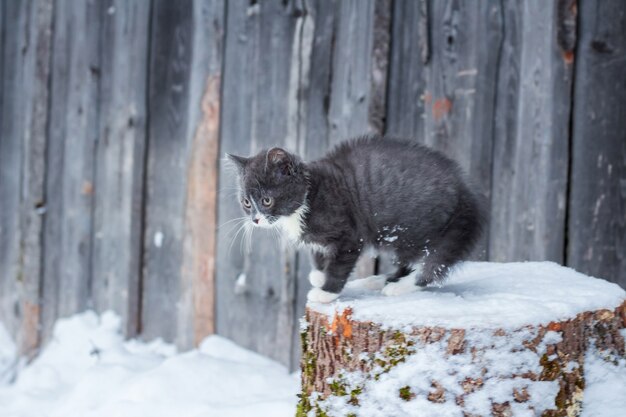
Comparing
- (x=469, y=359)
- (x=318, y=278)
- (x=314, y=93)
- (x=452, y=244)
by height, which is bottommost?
(x=469, y=359)

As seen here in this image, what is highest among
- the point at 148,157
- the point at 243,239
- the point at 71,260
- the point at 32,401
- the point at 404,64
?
the point at 404,64

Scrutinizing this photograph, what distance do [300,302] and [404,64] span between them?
1.39 meters

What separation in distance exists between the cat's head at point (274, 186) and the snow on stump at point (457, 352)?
404 millimetres

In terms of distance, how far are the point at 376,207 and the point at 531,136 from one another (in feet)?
3.05

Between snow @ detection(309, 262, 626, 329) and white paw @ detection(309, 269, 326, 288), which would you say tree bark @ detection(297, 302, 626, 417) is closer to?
snow @ detection(309, 262, 626, 329)

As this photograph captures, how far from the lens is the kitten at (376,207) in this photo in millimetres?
2527

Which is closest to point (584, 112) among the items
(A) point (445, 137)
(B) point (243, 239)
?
(A) point (445, 137)

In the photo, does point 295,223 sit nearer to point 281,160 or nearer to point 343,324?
point 281,160

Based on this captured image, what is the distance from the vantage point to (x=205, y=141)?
438 centimetres

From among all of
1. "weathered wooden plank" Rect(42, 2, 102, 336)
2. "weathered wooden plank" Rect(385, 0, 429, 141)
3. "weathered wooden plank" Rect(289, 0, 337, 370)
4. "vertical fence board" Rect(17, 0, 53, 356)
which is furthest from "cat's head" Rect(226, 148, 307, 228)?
"vertical fence board" Rect(17, 0, 53, 356)

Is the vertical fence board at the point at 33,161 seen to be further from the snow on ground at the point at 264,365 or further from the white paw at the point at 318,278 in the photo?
the white paw at the point at 318,278

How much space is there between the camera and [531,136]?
3.06 m

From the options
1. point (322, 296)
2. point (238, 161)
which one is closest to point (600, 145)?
point (322, 296)

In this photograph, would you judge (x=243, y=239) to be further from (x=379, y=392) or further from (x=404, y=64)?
(x=379, y=392)
